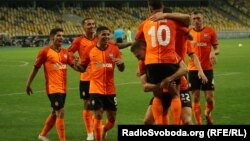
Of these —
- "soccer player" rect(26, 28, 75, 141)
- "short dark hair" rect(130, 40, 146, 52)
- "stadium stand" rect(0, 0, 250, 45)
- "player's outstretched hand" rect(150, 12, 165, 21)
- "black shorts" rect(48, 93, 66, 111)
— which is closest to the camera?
"player's outstretched hand" rect(150, 12, 165, 21)

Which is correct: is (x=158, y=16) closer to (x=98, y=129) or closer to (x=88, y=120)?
(x=98, y=129)

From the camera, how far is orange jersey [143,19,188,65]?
7363 millimetres

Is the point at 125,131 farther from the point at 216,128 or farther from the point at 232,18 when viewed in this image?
the point at 232,18

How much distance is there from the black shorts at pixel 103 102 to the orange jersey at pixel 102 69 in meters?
0.08

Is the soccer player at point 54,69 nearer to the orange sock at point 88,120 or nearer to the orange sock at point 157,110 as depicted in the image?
the orange sock at point 88,120

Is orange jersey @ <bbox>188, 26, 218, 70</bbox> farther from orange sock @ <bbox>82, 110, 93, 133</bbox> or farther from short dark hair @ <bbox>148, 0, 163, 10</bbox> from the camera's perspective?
short dark hair @ <bbox>148, 0, 163, 10</bbox>

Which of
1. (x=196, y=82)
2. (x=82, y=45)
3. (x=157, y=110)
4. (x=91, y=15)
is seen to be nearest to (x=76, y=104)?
(x=196, y=82)

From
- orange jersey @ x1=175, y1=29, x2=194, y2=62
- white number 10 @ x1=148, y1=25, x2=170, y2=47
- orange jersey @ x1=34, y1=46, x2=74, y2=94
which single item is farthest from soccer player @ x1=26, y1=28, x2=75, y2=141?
white number 10 @ x1=148, y1=25, x2=170, y2=47

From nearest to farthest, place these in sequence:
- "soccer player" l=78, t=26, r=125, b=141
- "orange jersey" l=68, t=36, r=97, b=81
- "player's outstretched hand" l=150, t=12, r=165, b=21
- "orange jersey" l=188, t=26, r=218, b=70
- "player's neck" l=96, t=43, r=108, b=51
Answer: "player's outstretched hand" l=150, t=12, r=165, b=21 < "soccer player" l=78, t=26, r=125, b=141 < "player's neck" l=96, t=43, r=108, b=51 < "orange jersey" l=68, t=36, r=97, b=81 < "orange jersey" l=188, t=26, r=218, b=70

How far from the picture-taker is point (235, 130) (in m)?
5.94

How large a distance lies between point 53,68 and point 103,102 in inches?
49.3

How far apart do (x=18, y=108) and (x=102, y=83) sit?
5.71 meters

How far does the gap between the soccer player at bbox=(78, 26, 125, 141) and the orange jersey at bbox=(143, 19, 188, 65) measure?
2.28m

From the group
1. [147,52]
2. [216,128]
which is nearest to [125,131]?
[216,128]
